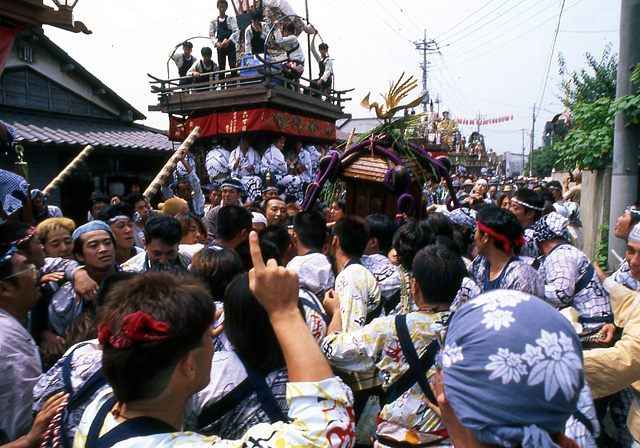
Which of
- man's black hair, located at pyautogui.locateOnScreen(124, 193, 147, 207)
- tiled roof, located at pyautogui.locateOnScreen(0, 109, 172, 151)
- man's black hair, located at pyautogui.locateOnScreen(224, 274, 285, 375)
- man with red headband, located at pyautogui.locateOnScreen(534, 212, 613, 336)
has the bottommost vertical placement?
man with red headband, located at pyautogui.locateOnScreen(534, 212, 613, 336)

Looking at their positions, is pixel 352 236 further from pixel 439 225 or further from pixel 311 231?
pixel 439 225

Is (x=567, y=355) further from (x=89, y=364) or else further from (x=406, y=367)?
(x=89, y=364)

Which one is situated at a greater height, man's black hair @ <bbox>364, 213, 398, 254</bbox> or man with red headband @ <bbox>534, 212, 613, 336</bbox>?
man's black hair @ <bbox>364, 213, 398, 254</bbox>

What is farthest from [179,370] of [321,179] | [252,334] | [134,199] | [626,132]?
[626,132]

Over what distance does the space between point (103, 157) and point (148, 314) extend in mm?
11210

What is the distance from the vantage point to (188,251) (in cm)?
384

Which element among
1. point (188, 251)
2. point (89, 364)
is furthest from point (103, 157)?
point (89, 364)

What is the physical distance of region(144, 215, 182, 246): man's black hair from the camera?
321cm

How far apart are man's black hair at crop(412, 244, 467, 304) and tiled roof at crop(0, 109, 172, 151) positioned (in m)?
8.68

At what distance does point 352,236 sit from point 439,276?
3.27 feet

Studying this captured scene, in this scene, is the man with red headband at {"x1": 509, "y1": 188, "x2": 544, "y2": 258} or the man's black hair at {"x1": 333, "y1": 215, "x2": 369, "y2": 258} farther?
the man with red headband at {"x1": 509, "y1": 188, "x2": 544, "y2": 258}

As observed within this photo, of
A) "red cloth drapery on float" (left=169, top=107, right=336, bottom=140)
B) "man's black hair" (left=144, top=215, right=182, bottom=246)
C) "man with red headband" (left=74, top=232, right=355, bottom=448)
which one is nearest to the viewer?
"man with red headband" (left=74, top=232, right=355, bottom=448)

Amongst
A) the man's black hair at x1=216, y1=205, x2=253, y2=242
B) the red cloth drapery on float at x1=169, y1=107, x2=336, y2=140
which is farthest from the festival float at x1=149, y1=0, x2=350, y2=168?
the man's black hair at x1=216, y1=205, x2=253, y2=242

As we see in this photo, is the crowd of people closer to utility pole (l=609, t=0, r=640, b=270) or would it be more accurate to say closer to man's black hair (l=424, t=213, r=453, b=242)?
man's black hair (l=424, t=213, r=453, b=242)
